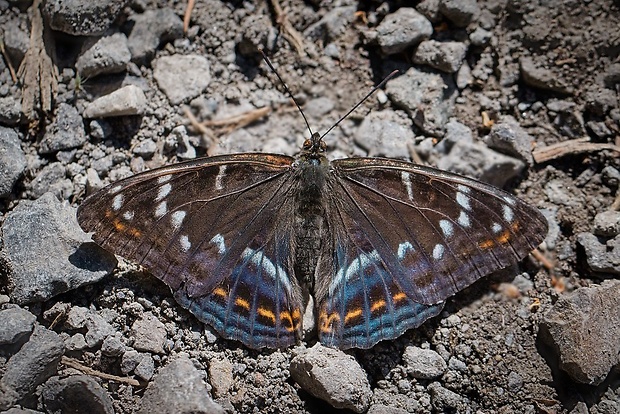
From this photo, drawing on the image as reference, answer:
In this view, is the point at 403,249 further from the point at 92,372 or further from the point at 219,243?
the point at 92,372

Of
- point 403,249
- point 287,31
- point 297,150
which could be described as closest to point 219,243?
point 403,249

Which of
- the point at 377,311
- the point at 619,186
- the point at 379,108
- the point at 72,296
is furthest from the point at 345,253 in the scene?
the point at 619,186

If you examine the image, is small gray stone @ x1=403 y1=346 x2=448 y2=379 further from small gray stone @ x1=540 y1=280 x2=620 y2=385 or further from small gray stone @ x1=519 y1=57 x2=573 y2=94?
small gray stone @ x1=519 y1=57 x2=573 y2=94

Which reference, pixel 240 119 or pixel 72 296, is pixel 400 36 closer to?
pixel 240 119

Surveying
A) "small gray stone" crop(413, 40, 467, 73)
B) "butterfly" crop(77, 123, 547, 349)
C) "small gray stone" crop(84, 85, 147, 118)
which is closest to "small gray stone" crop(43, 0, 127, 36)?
"small gray stone" crop(84, 85, 147, 118)

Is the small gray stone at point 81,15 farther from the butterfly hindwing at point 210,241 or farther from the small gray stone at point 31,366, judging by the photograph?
the small gray stone at point 31,366

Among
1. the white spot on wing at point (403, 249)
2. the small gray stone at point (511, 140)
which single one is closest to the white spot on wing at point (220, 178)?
the white spot on wing at point (403, 249)

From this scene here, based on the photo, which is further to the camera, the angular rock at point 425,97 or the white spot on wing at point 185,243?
the angular rock at point 425,97
